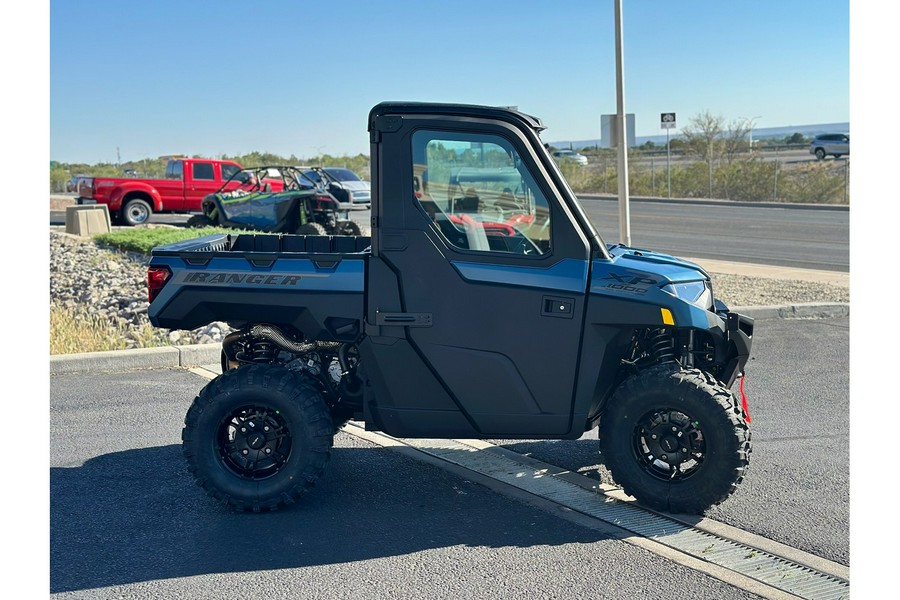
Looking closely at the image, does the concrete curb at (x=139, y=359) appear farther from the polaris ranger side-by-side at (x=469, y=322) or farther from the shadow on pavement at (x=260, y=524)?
the polaris ranger side-by-side at (x=469, y=322)

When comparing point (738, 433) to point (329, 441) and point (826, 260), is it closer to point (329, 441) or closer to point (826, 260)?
point (329, 441)

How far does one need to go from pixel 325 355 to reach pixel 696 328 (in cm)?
213

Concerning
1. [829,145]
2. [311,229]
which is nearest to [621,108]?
A: [311,229]

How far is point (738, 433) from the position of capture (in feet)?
17.2

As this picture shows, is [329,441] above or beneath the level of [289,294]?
beneath

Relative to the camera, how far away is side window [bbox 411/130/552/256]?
5.36 m

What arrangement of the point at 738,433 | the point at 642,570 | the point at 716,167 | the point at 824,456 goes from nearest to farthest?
the point at 642,570 → the point at 738,433 → the point at 824,456 → the point at 716,167

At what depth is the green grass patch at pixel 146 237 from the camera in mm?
18234

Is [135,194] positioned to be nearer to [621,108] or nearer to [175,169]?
[175,169]

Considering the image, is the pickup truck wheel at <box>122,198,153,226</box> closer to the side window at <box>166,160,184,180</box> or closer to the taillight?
the side window at <box>166,160,184,180</box>

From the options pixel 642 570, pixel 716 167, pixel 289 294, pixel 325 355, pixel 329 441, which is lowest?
pixel 642 570

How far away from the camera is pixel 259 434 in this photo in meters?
5.58

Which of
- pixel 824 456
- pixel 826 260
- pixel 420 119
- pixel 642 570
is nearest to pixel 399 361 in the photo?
pixel 420 119

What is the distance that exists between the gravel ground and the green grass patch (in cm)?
78
